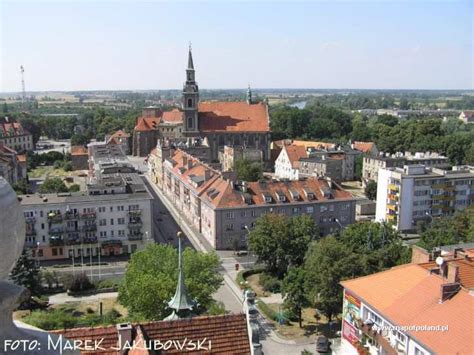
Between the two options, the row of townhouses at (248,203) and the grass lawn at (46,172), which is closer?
the row of townhouses at (248,203)

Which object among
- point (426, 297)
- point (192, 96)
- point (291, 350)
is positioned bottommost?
point (291, 350)

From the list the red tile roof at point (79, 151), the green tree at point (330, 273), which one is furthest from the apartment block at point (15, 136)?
the green tree at point (330, 273)

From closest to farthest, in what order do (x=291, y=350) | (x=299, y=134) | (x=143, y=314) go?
(x=143, y=314), (x=291, y=350), (x=299, y=134)

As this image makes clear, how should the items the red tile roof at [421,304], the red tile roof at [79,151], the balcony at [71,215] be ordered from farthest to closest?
the red tile roof at [79,151] → the balcony at [71,215] → the red tile roof at [421,304]

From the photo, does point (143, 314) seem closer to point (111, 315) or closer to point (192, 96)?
point (111, 315)

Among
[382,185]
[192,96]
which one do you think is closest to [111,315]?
[382,185]

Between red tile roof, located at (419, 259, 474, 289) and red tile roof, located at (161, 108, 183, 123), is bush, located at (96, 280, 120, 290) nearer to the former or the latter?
red tile roof, located at (419, 259, 474, 289)

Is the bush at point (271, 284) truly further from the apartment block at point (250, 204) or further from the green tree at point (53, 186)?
the green tree at point (53, 186)
